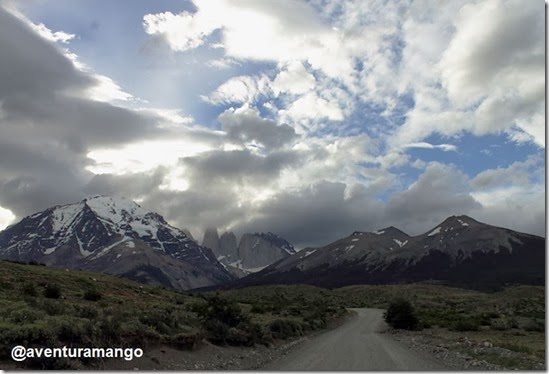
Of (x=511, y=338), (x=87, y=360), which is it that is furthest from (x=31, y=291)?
(x=511, y=338)

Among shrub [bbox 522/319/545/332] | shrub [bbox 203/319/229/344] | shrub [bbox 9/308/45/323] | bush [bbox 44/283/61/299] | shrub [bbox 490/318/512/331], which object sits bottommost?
shrub [bbox 522/319/545/332]

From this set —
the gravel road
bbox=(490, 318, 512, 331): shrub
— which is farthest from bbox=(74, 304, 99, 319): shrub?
bbox=(490, 318, 512, 331): shrub

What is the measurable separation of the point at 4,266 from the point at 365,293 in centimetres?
11938

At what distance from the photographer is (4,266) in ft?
167

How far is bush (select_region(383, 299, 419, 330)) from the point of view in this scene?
49.3 metres

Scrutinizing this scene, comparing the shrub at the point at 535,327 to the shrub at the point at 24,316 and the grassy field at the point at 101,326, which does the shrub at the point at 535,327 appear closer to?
the grassy field at the point at 101,326

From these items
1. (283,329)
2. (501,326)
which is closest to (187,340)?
(283,329)

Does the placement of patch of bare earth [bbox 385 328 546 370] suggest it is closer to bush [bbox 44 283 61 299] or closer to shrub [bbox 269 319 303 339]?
shrub [bbox 269 319 303 339]

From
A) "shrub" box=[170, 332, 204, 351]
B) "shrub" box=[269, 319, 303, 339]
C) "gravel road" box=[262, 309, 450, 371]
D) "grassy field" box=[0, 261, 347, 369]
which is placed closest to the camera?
"grassy field" box=[0, 261, 347, 369]

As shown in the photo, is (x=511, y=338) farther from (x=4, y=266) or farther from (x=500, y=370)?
(x=4, y=266)

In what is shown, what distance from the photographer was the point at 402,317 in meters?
49.6

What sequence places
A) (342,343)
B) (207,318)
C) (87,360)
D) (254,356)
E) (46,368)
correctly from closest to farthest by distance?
1. (46,368)
2. (87,360)
3. (254,356)
4. (207,318)
5. (342,343)

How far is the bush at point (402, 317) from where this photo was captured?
49334 millimetres

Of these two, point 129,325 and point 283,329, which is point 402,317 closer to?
point 283,329
